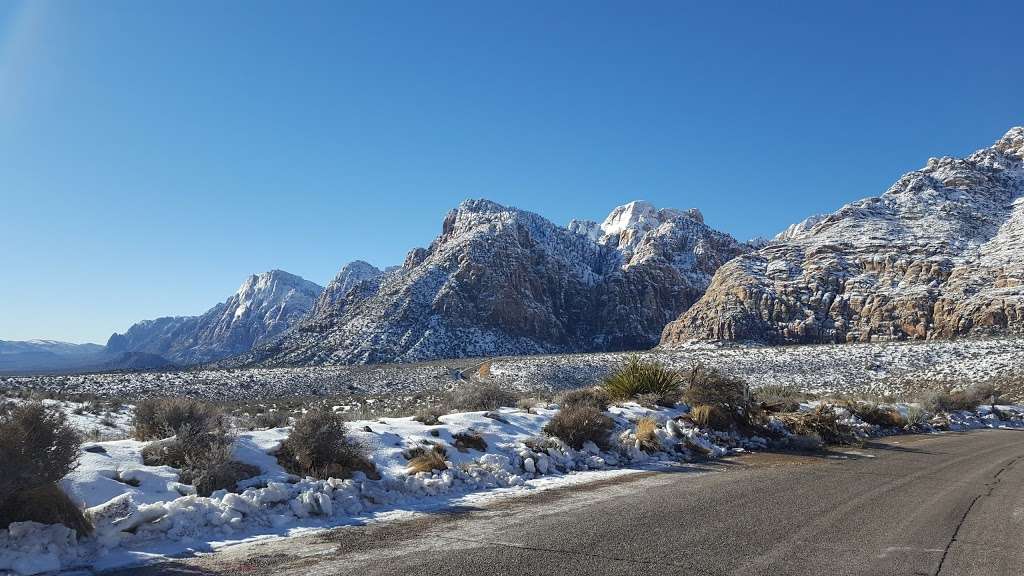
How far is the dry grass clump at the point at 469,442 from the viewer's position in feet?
33.8

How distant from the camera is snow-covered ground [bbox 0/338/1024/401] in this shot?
38406 millimetres

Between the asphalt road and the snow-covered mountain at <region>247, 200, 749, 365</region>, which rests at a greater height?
the snow-covered mountain at <region>247, 200, 749, 365</region>

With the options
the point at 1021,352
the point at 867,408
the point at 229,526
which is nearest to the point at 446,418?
the point at 229,526

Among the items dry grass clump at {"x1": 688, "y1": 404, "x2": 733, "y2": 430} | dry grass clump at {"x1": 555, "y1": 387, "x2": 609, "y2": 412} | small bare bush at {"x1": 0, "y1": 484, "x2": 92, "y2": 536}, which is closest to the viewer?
small bare bush at {"x1": 0, "y1": 484, "x2": 92, "y2": 536}

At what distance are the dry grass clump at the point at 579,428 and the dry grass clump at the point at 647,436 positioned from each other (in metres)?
0.72

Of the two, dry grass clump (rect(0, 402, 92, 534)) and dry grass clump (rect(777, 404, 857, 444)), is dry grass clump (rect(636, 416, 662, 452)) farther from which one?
dry grass clump (rect(0, 402, 92, 534))

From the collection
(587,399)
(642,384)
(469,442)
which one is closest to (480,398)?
(587,399)

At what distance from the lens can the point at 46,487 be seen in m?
5.63

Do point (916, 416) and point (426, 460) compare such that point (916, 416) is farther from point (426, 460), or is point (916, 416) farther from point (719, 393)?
point (426, 460)

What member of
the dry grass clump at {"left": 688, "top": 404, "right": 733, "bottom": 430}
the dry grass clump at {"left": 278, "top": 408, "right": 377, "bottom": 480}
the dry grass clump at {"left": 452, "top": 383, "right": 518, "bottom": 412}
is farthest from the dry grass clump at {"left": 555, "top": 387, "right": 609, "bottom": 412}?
the dry grass clump at {"left": 278, "top": 408, "right": 377, "bottom": 480}

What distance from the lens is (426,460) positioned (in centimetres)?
909

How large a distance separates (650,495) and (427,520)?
3.17 meters

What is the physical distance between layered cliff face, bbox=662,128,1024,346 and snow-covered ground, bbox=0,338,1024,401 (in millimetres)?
A: 18872

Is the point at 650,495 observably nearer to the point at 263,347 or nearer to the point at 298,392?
the point at 298,392
